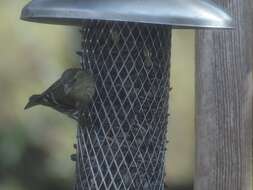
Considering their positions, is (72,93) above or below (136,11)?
below

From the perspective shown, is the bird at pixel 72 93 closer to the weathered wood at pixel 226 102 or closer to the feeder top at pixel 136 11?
the feeder top at pixel 136 11

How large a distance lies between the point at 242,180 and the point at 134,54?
782 mm

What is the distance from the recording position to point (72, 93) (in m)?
2.05

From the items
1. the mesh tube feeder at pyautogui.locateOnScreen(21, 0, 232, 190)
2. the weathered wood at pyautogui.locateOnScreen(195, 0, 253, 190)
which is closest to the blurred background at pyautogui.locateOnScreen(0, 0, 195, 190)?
the weathered wood at pyautogui.locateOnScreen(195, 0, 253, 190)

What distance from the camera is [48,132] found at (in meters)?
3.21

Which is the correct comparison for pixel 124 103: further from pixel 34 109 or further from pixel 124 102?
pixel 34 109

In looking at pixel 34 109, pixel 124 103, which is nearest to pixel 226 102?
pixel 124 103

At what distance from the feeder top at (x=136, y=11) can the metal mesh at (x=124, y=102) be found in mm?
276

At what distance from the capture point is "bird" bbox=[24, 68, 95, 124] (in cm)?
204

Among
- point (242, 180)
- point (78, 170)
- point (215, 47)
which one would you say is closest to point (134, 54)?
point (78, 170)

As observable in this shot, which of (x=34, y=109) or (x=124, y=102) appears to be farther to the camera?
(x=34, y=109)

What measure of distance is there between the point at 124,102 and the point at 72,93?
0.47 feet

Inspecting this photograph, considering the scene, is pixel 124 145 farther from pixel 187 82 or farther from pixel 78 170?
pixel 187 82

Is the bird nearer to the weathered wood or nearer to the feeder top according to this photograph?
the feeder top
